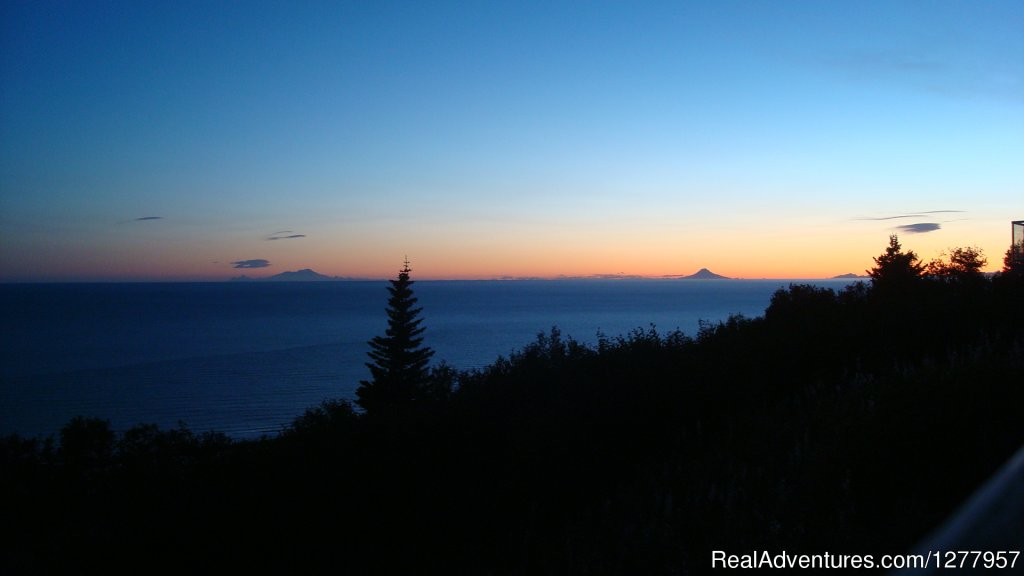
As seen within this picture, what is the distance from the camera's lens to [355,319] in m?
136

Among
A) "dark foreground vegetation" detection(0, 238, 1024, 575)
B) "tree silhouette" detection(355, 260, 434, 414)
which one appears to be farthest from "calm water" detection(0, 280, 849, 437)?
"dark foreground vegetation" detection(0, 238, 1024, 575)

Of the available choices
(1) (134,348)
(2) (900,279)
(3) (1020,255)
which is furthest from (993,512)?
(1) (134,348)

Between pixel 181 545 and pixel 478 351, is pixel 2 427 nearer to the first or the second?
pixel 478 351

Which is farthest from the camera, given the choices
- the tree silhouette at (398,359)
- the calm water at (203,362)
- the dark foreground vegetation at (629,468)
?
the calm water at (203,362)

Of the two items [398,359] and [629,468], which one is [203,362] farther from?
[629,468]

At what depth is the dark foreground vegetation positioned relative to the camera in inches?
188

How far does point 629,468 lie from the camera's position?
6941 millimetres

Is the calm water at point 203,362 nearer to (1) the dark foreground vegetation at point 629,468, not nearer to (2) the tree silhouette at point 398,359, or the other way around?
(2) the tree silhouette at point 398,359

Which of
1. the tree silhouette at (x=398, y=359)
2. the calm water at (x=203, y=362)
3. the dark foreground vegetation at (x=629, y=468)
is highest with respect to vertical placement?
the dark foreground vegetation at (x=629, y=468)

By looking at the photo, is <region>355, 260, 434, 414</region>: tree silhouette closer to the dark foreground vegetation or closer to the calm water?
the calm water

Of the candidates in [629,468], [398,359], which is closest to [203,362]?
[398,359]

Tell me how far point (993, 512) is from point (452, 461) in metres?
6.50

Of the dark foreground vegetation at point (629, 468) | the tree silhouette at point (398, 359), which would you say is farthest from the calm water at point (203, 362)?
the dark foreground vegetation at point (629, 468)

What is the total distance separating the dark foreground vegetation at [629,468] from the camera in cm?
478
